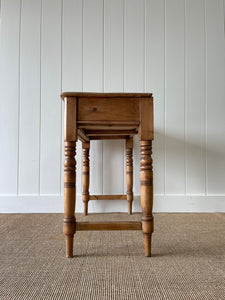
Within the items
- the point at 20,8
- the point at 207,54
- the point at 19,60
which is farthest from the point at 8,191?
the point at 207,54

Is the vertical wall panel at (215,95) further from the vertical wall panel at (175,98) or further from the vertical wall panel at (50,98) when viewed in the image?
the vertical wall panel at (50,98)

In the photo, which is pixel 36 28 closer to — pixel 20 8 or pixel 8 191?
pixel 20 8

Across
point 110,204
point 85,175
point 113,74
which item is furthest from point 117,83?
point 110,204

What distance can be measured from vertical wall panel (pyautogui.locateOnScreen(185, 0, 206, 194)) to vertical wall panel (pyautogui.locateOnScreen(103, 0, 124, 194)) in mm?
447

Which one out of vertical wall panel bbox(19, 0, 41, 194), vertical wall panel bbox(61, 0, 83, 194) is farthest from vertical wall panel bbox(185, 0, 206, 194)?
vertical wall panel bbox(19, 0, 41, 194)

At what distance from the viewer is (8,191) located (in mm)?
1605

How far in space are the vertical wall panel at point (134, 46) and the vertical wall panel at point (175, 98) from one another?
0.17 metres

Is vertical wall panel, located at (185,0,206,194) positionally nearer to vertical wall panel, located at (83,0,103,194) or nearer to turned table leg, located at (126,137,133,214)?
turned table leg, located at (126,137,133,214)

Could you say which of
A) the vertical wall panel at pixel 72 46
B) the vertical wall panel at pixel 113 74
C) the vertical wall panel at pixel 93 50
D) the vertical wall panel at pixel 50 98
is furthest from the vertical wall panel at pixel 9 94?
the vertical wall panel at pixel 113 74

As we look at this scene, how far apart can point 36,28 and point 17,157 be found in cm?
88

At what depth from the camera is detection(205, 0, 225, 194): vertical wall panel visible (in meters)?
1.63

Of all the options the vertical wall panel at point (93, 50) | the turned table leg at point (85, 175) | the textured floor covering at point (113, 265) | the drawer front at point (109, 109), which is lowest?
the textured floor covering at point (113, 265)

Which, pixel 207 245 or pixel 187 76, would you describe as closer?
pixel 207 245

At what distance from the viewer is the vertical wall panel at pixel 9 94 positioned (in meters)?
1.62
